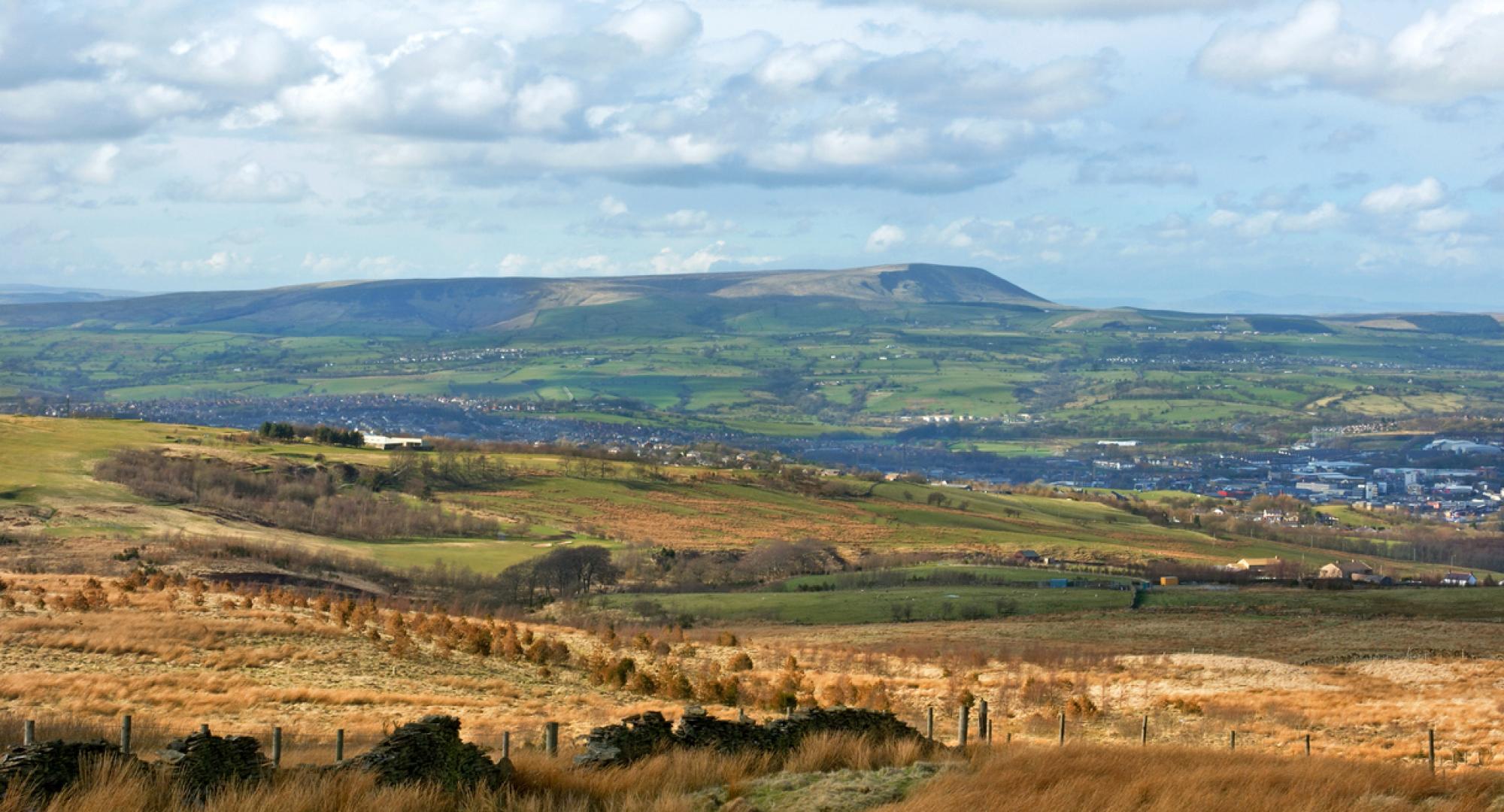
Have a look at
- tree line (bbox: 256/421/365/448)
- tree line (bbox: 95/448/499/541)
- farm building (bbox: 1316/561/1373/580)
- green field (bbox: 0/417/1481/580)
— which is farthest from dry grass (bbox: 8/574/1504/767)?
tree line (bbox: 256/421/365/448)

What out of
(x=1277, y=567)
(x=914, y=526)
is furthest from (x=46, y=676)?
(x=914, y=526)

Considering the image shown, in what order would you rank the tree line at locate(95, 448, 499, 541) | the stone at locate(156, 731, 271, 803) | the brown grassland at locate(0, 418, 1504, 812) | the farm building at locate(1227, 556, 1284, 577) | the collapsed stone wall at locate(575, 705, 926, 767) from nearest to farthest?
the stone at locate(156, 731, 271, 803), the brown grassland at locate(0, 418, 1504, 812), the collapsed stone wall at locate(575, 705, 926, 767), the tree line at locate(95, 448, 499, 541), the farm building at locate(1227, 556, 1284, 577)

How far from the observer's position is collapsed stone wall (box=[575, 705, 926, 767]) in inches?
604

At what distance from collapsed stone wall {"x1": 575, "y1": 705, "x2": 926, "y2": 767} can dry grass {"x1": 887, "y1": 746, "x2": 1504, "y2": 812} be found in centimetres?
216

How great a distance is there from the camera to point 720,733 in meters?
16.7

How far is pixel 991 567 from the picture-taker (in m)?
85.6

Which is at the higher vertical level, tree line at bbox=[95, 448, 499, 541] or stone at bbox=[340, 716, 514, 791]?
stone at bbox=[340, 716, 514, 791]

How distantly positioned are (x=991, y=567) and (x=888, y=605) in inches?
828

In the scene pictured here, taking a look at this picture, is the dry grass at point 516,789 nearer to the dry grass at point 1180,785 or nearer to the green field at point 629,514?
the dry grass at point 1180,785

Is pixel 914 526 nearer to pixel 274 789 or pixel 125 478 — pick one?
pixel 125 478

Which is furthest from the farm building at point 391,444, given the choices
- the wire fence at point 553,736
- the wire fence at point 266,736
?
the wire fence at point 266,736

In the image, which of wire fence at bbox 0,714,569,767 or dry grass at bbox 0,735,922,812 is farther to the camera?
wire fence at bbox 0,714,569,767

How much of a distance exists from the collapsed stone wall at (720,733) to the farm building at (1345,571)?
242ft

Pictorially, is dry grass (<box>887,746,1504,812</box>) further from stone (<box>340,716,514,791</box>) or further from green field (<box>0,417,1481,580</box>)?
green field (<box>0,417,1481,580</box>)
